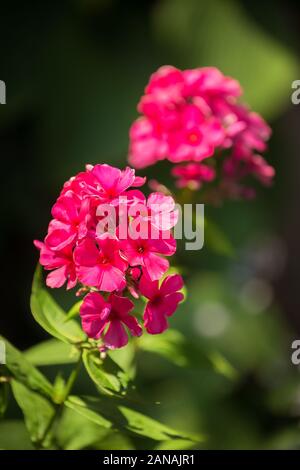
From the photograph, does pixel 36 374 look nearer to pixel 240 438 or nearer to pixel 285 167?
pixel 240 438

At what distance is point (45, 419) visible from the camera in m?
1.49

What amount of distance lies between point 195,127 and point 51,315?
26.0 inches

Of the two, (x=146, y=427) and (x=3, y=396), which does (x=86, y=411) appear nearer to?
(x=146, y=427)

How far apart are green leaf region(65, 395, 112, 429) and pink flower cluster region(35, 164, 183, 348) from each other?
0.52 ft

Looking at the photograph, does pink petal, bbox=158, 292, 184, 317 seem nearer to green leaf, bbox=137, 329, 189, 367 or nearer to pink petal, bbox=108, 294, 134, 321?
pink petal, bbox=108, 294, 134, 321

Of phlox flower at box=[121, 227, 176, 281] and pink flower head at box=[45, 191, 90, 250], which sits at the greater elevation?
pink flower head at box=[45, 191, 90, 250]

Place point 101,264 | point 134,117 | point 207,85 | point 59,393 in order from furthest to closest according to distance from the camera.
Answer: point 134,117 → point 207,85 → point 59,393 → point 101,264

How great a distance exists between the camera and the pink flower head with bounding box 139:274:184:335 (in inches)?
52.2

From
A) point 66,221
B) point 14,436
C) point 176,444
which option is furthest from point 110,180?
point 14,436

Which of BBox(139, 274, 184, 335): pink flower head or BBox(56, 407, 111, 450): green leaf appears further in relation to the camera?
BBox(56, 407, 111, 450): green leaf

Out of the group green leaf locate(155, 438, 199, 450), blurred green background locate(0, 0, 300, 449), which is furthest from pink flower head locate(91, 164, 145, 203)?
blurred green background locate(0, 0, 300, 449)

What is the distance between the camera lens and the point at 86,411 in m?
1.40

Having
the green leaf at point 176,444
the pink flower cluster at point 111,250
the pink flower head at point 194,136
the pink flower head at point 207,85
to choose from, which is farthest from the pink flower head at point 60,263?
the pink flower head at point 207,85

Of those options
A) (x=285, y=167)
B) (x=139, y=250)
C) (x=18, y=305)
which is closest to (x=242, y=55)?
(x=285, y=167)
